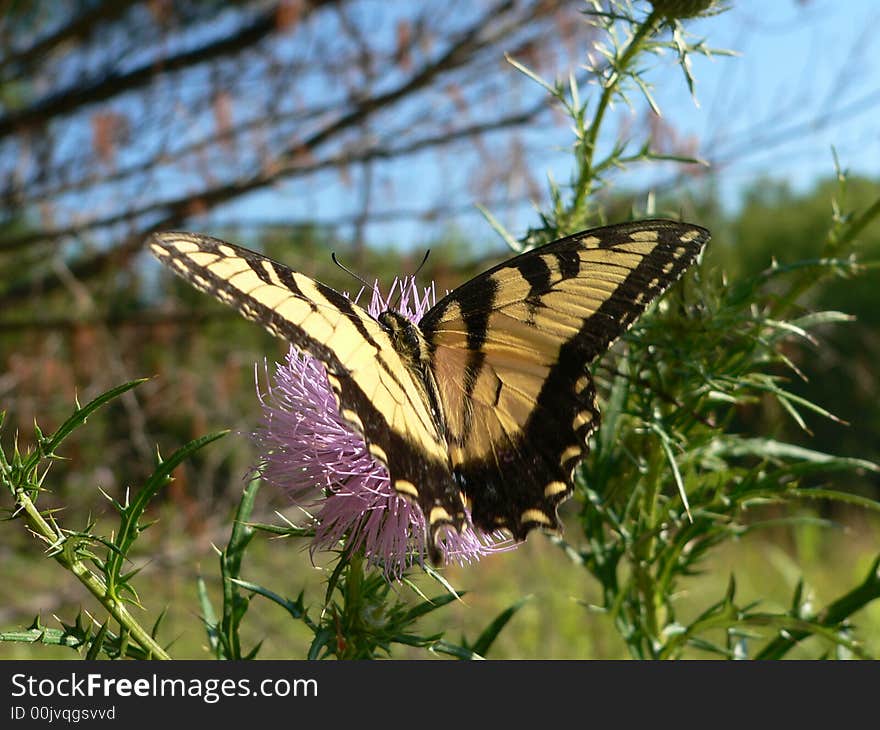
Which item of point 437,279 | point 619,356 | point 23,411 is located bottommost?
point 619,356

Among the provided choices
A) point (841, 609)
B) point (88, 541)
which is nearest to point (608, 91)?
point (841, 609)

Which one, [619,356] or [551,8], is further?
[551,8]

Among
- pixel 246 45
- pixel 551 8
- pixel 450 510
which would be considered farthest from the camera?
pixel 246 45

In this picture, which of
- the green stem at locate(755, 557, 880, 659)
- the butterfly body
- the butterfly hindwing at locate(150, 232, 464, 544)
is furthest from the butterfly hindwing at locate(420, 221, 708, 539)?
the green stem at locate(755, 557, 880, 659)

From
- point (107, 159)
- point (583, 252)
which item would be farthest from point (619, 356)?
point (107, 159)

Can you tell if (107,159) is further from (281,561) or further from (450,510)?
(450,510)

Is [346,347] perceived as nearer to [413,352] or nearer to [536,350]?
[413,352]

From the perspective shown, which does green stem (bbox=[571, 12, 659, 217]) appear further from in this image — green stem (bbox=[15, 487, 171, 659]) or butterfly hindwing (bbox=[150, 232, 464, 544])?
green stem (bbox=[15, 487, 171, 659])
